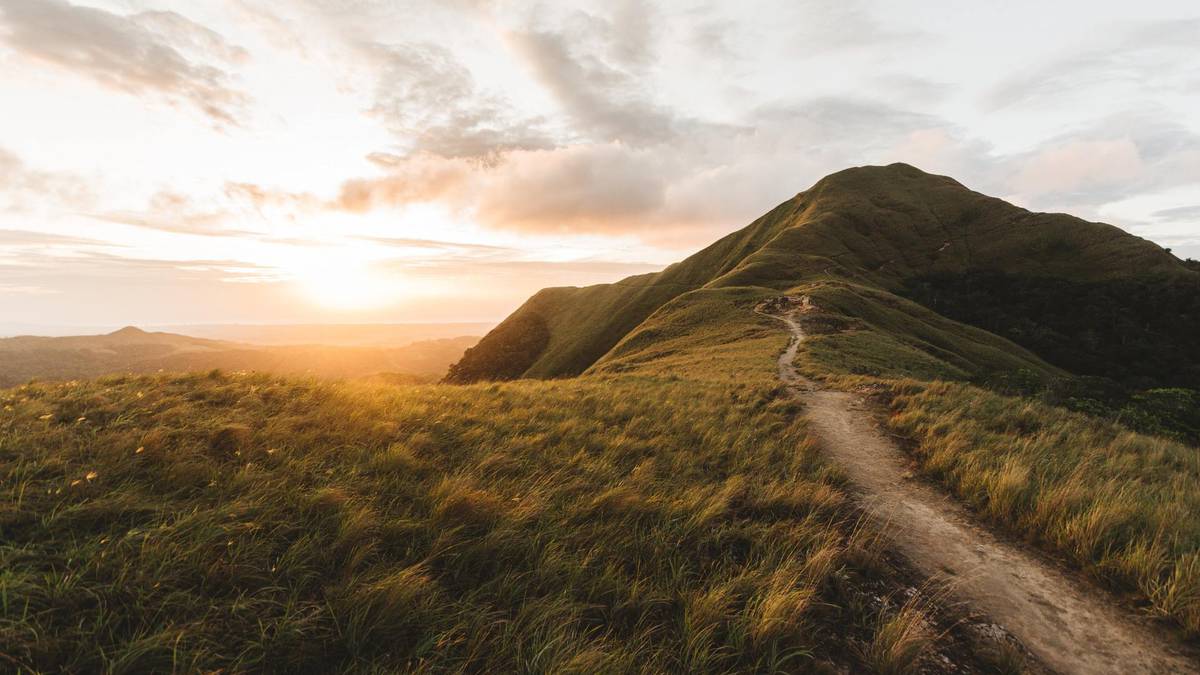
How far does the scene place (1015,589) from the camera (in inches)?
210

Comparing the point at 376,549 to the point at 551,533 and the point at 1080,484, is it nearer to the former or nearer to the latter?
the point at 551,533

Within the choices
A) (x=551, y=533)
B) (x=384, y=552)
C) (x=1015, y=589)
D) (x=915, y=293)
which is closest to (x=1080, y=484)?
(x=1015, y=589)

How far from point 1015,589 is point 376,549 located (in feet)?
23.5

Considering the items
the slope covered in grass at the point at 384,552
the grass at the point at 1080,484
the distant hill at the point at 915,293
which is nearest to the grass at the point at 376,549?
the slope covered in grass at the point at 384,552

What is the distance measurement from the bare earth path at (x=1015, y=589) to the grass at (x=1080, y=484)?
431mm

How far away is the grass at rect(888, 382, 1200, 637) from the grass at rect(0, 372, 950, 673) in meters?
2.71

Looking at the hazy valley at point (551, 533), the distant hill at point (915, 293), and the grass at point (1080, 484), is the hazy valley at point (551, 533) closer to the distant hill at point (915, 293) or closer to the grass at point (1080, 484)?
the grass at point (1080, 484)

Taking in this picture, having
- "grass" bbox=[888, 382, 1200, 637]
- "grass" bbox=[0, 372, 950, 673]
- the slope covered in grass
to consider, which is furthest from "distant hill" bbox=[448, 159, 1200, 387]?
the slope covered in grass

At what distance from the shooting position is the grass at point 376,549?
307 cm

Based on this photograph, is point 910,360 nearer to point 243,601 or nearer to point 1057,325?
point 243,601

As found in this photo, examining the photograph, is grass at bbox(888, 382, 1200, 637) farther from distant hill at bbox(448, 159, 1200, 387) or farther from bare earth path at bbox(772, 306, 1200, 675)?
distant hill at bbox(448, 159, 1200, 387)

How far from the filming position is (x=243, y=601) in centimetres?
325

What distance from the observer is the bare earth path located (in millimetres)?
4395

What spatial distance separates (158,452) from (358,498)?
2.34 m
